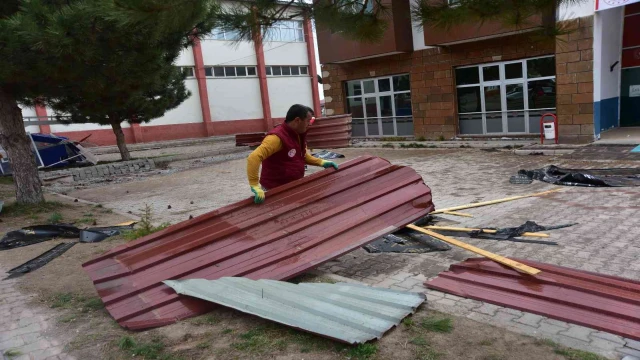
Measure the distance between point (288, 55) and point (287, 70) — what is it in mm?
1106

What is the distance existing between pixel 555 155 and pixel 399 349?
32.3ft

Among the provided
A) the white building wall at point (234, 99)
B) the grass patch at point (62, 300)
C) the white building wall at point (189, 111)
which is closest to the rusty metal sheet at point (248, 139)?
the white building wall at point (189, 111)

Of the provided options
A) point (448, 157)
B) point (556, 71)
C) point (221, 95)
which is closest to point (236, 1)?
point (448, 157)

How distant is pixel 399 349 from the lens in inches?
112

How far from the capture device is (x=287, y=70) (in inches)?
1395

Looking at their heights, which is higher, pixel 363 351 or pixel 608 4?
pixel 608 4

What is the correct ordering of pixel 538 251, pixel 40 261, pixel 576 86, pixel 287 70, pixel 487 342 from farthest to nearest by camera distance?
pixel 287 70
pixel 576 86
pixel 40 261
pixel 538 251
pixel 487 342

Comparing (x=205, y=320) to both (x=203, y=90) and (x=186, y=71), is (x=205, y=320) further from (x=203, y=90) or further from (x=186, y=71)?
(x=203, y=90)

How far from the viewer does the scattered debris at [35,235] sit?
6.29 m

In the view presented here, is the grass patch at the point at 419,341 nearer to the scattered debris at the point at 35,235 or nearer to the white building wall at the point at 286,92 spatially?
the scattered debris at the point at 35,235

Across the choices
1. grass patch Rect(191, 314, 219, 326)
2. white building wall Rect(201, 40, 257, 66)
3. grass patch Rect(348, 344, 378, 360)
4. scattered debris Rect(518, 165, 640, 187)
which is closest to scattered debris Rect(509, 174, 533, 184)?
scattered debris Rect(518, 165, 640, 187)

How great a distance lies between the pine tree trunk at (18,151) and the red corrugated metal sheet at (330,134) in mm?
8268

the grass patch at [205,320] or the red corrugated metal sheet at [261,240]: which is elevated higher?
the red corrugated metal sheet at [261,240]

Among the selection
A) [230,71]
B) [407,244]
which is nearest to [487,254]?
[407,244]
